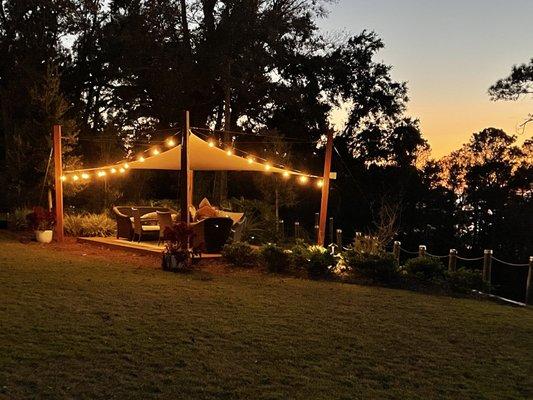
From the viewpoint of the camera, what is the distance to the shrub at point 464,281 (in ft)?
25.7

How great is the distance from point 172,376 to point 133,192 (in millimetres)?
13356

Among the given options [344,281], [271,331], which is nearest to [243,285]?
[344,281]

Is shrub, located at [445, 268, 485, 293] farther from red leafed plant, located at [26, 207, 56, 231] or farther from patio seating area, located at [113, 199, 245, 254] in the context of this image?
red leafed plant, located at [26, 207, 56, 231]

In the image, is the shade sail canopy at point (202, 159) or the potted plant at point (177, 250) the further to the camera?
the shade sail canopy at point (202, 159)

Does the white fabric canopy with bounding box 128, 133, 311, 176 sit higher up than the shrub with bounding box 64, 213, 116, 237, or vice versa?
the white fabric canopy with bounding box 128, 133, 311, 176

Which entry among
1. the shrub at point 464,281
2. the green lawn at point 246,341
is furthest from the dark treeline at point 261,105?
the green lawn at point 246,341

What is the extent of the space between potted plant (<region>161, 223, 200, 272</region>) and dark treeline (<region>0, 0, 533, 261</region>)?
721 centimetres

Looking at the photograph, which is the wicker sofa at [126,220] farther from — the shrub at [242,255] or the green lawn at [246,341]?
the green lawn at [246,341]

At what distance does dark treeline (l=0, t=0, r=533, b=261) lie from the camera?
59.3 feet

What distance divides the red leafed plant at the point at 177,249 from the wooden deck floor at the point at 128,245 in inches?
39.5

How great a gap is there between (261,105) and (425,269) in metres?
13.5

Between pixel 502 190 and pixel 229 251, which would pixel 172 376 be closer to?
pixel 229 251

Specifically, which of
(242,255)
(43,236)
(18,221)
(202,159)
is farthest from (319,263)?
(18,221)

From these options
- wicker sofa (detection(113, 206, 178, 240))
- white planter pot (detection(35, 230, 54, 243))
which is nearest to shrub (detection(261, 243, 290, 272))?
wicker sofa (detection(113, 206, 178, 240))
